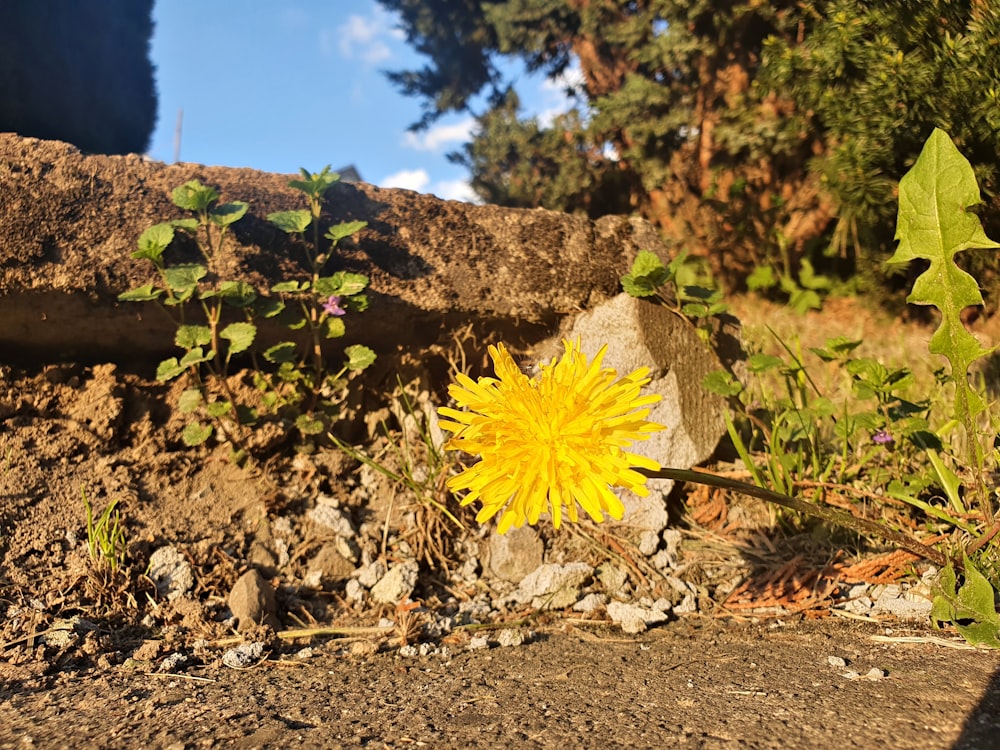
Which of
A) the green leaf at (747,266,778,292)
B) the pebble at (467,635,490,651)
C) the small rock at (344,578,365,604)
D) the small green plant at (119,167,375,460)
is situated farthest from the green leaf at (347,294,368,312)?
the green leaf at (747,266,778,292)

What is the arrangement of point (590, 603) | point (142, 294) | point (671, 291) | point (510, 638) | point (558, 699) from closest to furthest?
point (558, 699), point (510, 638), point (590, 603), point (142, 294), point (671, 291)

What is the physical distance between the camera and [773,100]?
5.33 metres

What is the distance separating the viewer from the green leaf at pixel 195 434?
245 centimetres

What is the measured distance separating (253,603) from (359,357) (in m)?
0.92

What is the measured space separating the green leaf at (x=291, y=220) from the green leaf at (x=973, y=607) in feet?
6.90

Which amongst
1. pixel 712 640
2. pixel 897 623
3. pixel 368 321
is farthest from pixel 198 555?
pixel 897 623

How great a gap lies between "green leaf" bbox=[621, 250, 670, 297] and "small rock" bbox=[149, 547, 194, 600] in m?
1.77

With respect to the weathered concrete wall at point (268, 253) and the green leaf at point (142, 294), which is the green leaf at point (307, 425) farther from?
the green leaf at point (142, 294)

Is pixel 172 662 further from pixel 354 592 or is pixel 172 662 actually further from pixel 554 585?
pixel 554 585

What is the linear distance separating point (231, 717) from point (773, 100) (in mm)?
5390

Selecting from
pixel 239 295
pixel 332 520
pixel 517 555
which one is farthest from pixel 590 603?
pixel 239 295

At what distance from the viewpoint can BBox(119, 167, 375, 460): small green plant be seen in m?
2.39

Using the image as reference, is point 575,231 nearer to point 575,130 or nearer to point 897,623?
point 897,623

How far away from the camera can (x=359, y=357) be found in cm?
260
